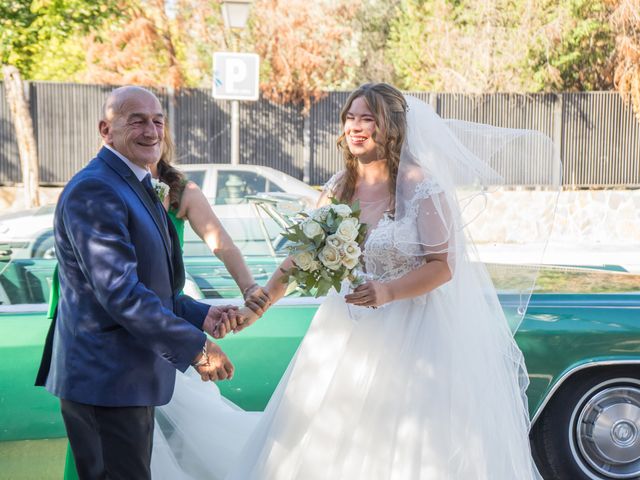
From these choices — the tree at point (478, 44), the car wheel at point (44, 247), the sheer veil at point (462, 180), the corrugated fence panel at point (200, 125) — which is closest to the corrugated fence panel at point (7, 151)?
the corrugated fence panel at point (200, 125)

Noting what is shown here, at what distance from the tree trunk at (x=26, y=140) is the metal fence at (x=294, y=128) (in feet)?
3.01

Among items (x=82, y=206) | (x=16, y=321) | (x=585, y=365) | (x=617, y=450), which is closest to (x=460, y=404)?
(x=585, y=365)

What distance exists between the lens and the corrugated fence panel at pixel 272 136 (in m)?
16.8

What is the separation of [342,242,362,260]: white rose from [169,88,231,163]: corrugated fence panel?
13.9 meters

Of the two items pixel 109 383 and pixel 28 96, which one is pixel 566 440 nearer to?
pixel 109 383

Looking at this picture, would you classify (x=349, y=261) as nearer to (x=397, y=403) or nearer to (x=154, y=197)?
(x=397, y=403)

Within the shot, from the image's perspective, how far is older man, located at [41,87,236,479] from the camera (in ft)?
8.25

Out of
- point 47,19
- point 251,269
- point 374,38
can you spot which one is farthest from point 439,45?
point 251,269

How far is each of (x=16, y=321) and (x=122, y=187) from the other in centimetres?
136

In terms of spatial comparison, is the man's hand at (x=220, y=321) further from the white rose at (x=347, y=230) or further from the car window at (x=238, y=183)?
the car window at (x=238, y=183)

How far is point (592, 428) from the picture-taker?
416 cm

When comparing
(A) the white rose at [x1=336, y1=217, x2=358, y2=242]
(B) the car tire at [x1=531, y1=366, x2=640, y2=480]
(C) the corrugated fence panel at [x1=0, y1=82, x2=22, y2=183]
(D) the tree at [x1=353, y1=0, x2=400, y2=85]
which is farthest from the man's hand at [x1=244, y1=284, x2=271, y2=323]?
(D) the tree at [x1=353, y1=0, x2=400, y2=85]

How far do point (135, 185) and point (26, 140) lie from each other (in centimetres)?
1317

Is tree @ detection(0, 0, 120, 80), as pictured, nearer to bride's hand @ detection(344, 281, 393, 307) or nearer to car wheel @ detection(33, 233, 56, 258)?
car wheel @ detection(33, 233, 56, 258)
